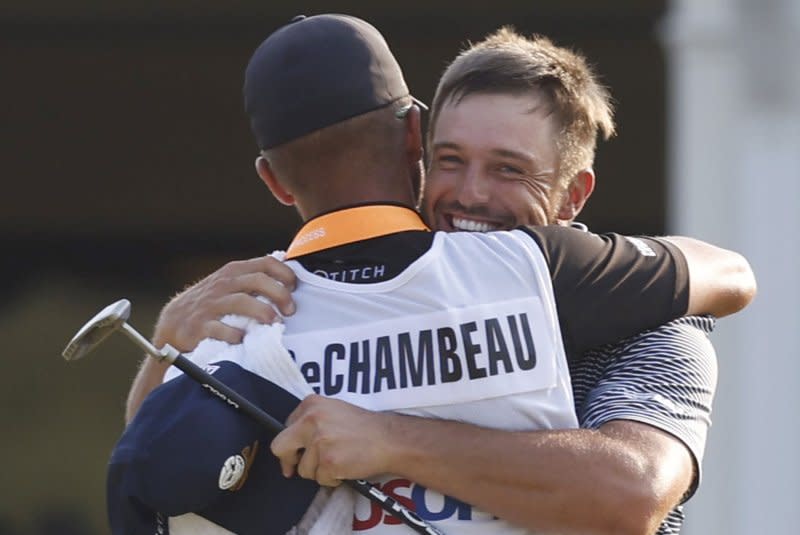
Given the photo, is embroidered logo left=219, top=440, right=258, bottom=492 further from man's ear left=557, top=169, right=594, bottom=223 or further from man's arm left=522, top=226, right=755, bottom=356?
man's ear left=557, top=169, right=594, bottom=223

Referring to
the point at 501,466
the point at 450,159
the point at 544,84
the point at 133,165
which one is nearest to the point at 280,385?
the point at 501,466

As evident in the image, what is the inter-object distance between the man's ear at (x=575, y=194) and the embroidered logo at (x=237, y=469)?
0.81m

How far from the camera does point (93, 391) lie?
27.7 ft

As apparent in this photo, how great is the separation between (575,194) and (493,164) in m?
0.23

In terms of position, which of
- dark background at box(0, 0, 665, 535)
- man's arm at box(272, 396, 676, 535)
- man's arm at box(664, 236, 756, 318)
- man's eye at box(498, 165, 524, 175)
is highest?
man's eye at box(498, 165, 524, 175)

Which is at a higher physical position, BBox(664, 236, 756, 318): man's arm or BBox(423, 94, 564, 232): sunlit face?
BBox(423, 94, 564, 232): sunlit face

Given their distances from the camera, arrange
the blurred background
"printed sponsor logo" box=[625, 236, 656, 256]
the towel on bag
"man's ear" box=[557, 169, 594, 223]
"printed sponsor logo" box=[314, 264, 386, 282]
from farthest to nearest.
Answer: the blurred background < "man's ear" box=[557, 169, 594, 223] < "printed sponsor logo" box=[625, 236, 656, 256] < "printed sponsor logo" box=[314, 264, 386, 282] < the towel on bag

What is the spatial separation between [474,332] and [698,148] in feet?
5.98

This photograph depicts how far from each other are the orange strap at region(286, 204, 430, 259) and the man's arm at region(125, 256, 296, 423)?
77 millimetres

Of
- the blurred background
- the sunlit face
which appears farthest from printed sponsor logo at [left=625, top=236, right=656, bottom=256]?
the blurred background

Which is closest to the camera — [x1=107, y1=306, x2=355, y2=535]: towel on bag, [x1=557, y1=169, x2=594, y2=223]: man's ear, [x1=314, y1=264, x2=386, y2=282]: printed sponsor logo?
[x1=107, y1=306, x2=355, y2=535]: towel on bag

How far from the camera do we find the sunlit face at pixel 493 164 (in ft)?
9.42

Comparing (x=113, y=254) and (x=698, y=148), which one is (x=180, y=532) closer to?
(x=698, y=148)

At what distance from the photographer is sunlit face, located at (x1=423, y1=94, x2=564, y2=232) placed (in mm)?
2871
